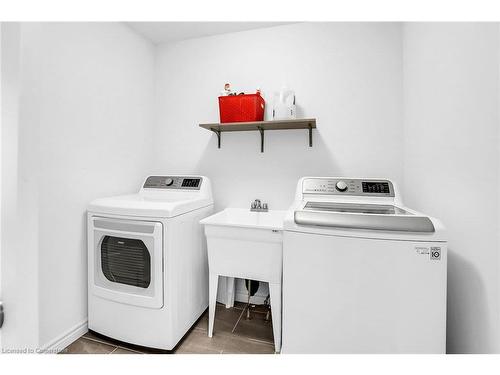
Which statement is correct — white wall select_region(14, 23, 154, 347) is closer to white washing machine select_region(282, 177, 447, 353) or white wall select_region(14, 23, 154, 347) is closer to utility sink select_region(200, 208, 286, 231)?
utility sink select_region(200, 208, 286, 231)

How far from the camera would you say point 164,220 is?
1395 millimetres

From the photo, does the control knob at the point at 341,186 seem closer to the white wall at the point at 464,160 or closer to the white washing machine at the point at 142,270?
the white wall at the point at 464,160

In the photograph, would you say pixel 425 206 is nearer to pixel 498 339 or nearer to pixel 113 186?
pixel 498 339

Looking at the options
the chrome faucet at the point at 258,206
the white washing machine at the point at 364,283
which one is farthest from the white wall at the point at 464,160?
the chrome faucet at the point at 258,206

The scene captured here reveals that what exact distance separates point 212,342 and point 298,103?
190 centimetres

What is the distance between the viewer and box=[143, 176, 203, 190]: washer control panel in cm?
199

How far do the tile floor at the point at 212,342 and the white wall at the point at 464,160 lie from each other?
1.08 m

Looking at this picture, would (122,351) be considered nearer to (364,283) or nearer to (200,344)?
(200,344)

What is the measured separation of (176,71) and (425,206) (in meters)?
2.33

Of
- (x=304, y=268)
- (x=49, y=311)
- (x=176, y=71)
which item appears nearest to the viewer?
(x=304, y=268)

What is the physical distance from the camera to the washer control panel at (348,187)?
160 centimetres

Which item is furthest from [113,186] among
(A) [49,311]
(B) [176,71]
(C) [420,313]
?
(C) [420,313]

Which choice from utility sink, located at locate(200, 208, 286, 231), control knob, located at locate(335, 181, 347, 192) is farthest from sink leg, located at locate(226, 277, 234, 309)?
control knob, located at locate(335, 181, 347, 192)

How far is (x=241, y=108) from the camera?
6.17ft
